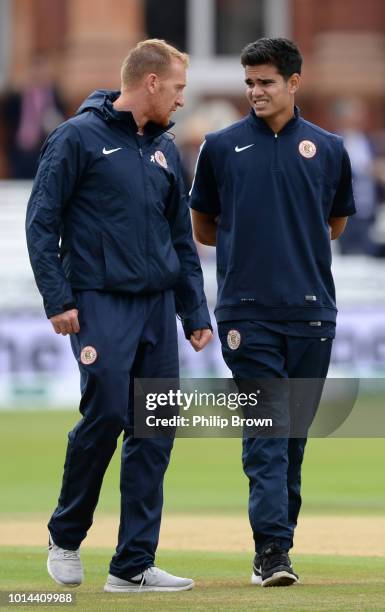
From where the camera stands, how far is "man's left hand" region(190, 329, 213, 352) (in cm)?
817

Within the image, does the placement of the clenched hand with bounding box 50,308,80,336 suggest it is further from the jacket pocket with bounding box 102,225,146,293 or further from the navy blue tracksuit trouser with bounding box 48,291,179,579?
the jacket pocket with bounding box 102,225,146,293

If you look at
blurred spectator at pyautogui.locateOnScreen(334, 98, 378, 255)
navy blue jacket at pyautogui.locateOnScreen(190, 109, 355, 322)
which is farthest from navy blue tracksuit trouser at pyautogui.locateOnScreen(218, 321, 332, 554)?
blurred spectator at pyautogui.locateOnScreen(334, 98, 378, 255)

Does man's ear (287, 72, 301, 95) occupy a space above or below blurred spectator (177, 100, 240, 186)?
above

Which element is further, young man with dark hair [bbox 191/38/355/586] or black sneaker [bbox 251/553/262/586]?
young man with dark hair [bbox 191/38/355/586]

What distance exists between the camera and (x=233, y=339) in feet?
26.8

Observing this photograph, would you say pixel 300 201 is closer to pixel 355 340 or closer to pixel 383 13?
pixel 355 340

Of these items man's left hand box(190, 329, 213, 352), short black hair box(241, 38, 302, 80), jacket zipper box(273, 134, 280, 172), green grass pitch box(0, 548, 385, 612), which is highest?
short black hair box(241, 38, 302, 80)

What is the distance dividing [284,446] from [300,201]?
1026mm

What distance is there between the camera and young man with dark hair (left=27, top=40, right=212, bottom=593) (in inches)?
307

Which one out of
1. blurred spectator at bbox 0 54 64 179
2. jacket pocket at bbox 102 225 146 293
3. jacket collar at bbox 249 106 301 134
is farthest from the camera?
blurred spectator at bbox 0 54 64 179

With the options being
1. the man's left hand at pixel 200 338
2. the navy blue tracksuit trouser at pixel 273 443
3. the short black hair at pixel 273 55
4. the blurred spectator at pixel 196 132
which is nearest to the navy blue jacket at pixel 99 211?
the man's left hand at pixel 200 338

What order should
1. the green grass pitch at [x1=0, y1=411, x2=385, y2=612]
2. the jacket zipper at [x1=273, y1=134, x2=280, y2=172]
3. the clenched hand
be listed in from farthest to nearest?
the jacket zipper at [x1=273, y1=134, x2=280, y2=172]
the clenched hand
the green grass pitch at [x1=0, y1=411, x2=385, y2=612]

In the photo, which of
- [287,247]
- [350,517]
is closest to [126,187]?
[287,247]

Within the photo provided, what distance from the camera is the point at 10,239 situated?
22.1m
